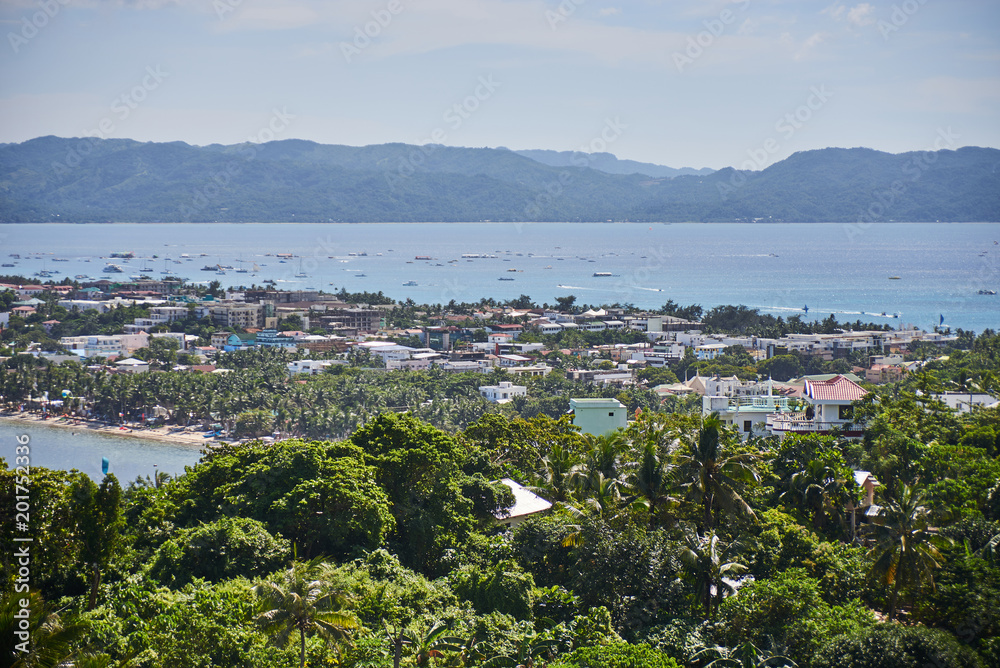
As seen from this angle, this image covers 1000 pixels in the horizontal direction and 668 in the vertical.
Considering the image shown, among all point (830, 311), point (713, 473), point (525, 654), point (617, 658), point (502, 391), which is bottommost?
point (502, 391)

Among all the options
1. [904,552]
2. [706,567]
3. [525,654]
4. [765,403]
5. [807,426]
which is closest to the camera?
[525,654]

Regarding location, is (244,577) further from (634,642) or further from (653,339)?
(653,339)

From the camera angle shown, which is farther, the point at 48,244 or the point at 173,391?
the point at 48,244

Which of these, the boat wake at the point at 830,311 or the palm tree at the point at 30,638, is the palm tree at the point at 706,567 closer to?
the palm tree at the point at 30,638

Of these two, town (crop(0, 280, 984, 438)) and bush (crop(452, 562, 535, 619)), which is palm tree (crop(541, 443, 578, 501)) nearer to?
bush (crop(452, 562, 535, 619))

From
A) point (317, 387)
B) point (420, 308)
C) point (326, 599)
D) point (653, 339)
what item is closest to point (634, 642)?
point (326, 599)

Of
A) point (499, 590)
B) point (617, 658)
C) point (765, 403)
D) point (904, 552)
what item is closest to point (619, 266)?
point (765, 403)

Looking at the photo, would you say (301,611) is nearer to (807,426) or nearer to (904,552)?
(904,552)
